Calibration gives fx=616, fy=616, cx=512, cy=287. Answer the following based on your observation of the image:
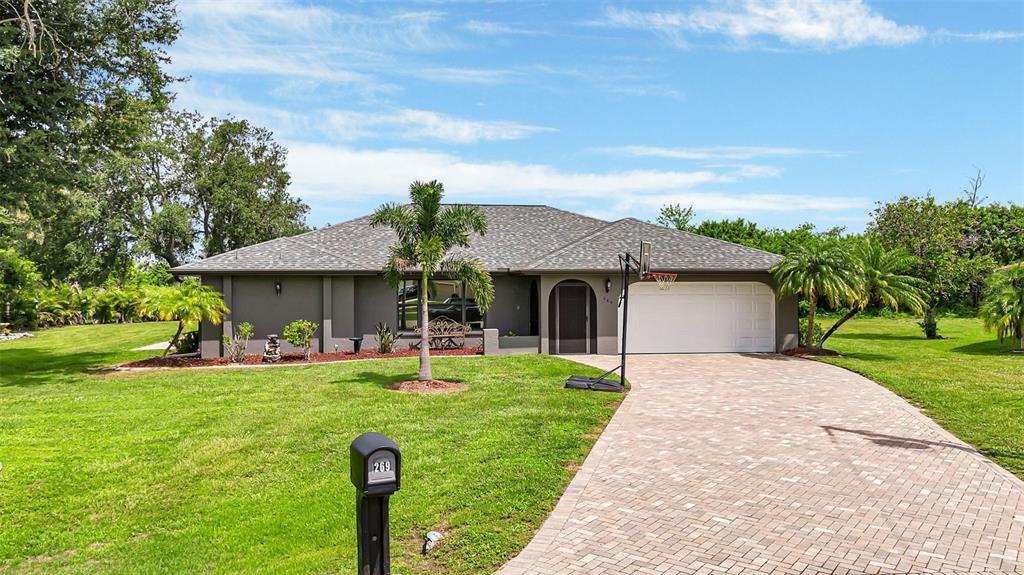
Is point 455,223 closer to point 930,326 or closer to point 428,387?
point 428,387

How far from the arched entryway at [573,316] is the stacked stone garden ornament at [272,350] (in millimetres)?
8105

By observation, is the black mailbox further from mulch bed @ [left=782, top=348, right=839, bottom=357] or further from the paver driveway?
mulch bed @ [left=782, top=348, right=839, bottom=357]

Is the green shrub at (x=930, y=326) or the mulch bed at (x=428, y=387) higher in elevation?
the green shrub at (x=930, y=326)

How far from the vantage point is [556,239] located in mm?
23547

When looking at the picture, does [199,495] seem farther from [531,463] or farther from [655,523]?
[655,523]

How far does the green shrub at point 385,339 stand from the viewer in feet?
62.1

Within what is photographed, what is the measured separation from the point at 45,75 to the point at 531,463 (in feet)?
53.6

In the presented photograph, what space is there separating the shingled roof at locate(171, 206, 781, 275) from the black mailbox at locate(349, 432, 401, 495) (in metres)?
14.9

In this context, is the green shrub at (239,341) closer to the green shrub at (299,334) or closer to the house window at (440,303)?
the green shrub at (299,334)

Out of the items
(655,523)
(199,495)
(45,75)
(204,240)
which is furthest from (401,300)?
(204,240)

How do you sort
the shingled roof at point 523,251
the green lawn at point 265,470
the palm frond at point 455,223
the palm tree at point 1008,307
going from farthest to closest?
1. the palm tree at point 1008,307
2. the shingled roof at point 523,251
3. the palm frond at point 455,223
4. the green lawn at point 265,470

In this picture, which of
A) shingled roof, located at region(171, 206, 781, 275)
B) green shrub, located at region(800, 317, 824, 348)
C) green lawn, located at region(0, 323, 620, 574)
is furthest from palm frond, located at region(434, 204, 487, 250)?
green shrub, located at region(800, 317, 824, 348)

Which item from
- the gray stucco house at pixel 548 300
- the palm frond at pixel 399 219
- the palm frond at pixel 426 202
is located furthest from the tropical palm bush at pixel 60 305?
the palm frond at pixel 426 202

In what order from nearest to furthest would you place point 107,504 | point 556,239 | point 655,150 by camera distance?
point 107,504 < point 556,239 < point 655,150
